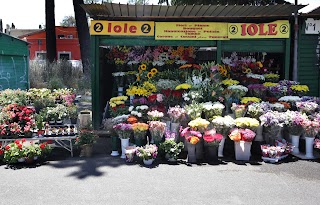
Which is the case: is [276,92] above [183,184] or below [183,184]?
above

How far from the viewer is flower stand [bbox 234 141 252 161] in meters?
7.29

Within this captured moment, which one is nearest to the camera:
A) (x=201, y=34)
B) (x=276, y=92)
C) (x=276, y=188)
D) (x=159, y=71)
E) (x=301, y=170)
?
(x=276, y=188)

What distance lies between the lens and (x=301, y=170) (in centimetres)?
670

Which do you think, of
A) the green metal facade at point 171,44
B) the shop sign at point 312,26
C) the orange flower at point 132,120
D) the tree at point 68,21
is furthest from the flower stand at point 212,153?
the tree at point 68,21

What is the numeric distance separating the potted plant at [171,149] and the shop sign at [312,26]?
17.3 ft

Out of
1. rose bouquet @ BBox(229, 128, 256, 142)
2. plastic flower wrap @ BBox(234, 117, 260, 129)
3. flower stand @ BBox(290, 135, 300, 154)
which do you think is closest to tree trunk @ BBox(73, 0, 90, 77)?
plastic flower wrap @ BBox(234, 117, 260, 129)

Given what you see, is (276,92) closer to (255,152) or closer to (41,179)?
(255,152)

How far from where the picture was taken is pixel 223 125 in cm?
742

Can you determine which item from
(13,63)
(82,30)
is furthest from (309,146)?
(82,30)

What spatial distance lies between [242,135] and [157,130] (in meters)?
1.66

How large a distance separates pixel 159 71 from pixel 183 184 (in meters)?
5.35

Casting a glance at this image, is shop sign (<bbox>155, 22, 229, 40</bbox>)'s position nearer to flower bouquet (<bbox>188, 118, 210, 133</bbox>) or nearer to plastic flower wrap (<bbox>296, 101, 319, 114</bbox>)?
plastic flower wrap (<bbox>296, 101, 319, 114</bbox>)

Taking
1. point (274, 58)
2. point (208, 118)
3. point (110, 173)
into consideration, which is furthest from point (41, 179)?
point (274, 58)

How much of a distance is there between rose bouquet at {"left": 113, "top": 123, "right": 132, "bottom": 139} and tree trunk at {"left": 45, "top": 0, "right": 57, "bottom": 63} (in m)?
16.7
